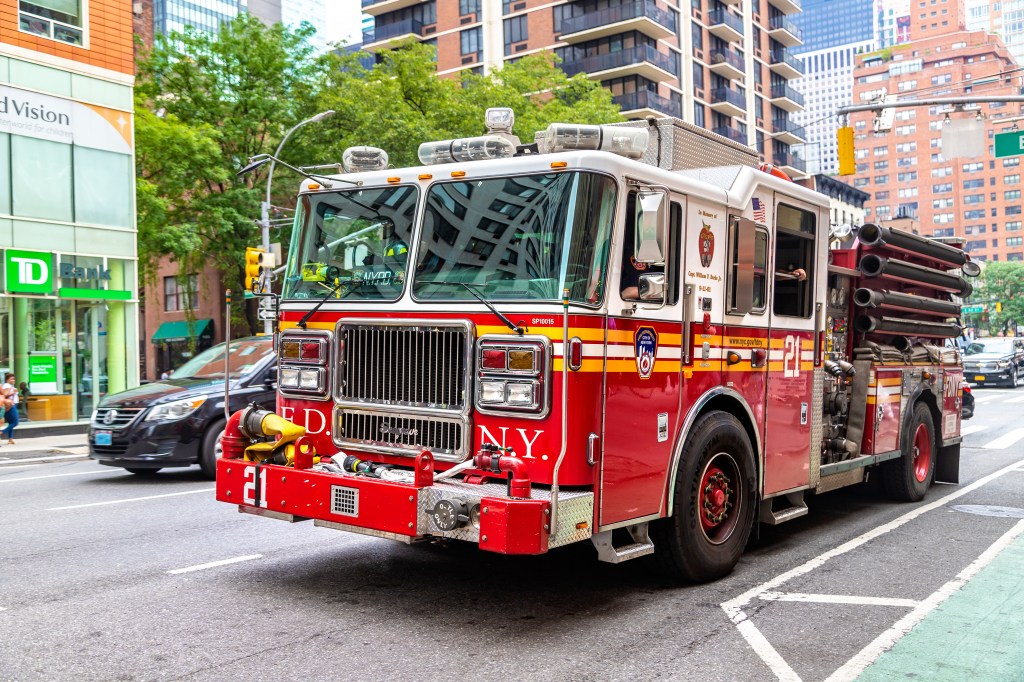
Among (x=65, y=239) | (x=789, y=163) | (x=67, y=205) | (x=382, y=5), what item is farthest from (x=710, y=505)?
(x=789, y=163)

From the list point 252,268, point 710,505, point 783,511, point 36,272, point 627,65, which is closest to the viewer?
point 710,505

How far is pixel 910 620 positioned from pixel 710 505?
4.60 feet

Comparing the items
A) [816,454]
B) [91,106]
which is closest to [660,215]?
[816,454]

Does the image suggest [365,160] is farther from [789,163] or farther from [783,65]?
[783,65]

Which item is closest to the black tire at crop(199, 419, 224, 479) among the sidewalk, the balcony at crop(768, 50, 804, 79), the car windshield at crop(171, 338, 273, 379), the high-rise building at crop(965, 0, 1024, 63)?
the car windshield at crop(171, 338, 273, 379)

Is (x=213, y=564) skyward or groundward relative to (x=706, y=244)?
groundward

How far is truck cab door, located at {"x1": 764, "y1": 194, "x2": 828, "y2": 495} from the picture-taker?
23.4 ft

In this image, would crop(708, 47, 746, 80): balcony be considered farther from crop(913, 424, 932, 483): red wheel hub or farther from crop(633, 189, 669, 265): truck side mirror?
crop(633, 189, 669, 265): truck side mirror

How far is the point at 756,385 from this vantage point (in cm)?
686

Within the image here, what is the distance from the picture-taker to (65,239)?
22.4 m

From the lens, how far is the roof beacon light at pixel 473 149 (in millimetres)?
6020

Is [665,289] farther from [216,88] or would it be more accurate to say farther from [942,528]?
[216,88]

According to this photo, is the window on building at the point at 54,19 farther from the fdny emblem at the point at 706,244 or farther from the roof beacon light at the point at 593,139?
the fdny emblem at the point at 706,244

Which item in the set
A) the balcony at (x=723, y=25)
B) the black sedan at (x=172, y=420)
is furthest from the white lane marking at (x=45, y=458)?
the balcony at (x=723, y=25)
